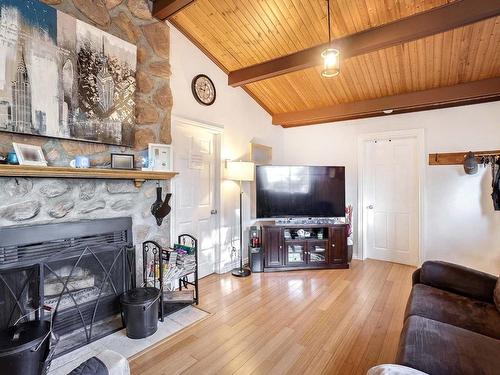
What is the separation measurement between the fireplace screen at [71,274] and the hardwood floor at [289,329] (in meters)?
0.66

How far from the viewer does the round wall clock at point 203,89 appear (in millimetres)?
3289

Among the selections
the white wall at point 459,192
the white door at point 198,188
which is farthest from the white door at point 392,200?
the white door at point 198,188

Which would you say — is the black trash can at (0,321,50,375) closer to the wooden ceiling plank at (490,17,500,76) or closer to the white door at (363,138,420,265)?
the white door at (363,138,420,265)

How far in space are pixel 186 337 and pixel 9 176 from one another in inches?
70.9

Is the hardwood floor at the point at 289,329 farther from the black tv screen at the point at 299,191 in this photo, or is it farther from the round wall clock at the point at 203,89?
the round wall clock at the point at 203,89

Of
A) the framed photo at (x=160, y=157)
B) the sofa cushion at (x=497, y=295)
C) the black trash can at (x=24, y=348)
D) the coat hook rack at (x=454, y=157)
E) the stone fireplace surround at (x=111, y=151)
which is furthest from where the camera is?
the coat hook rack at (x=454, y=157)

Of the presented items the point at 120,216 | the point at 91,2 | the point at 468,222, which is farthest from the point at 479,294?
the point at 91,2

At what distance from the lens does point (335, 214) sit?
4016mm

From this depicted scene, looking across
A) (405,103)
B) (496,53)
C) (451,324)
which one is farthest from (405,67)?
(451,324)

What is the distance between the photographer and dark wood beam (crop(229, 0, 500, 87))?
2.18m

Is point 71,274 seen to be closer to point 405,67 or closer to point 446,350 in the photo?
point 446,350

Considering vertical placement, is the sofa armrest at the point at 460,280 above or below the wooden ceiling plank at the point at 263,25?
below

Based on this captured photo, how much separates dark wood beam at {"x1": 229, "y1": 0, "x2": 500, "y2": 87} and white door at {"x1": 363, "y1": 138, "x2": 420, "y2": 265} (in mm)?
1984

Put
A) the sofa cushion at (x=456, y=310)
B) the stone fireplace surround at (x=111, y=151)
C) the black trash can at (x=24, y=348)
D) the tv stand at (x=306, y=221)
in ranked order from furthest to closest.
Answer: the tv stand at (x=306, y=221) → the stone fireplace surround at (x=111, y=151) → the sofa cushion at (x=456, y=310) → the black trash can at (x=24, y=348)
